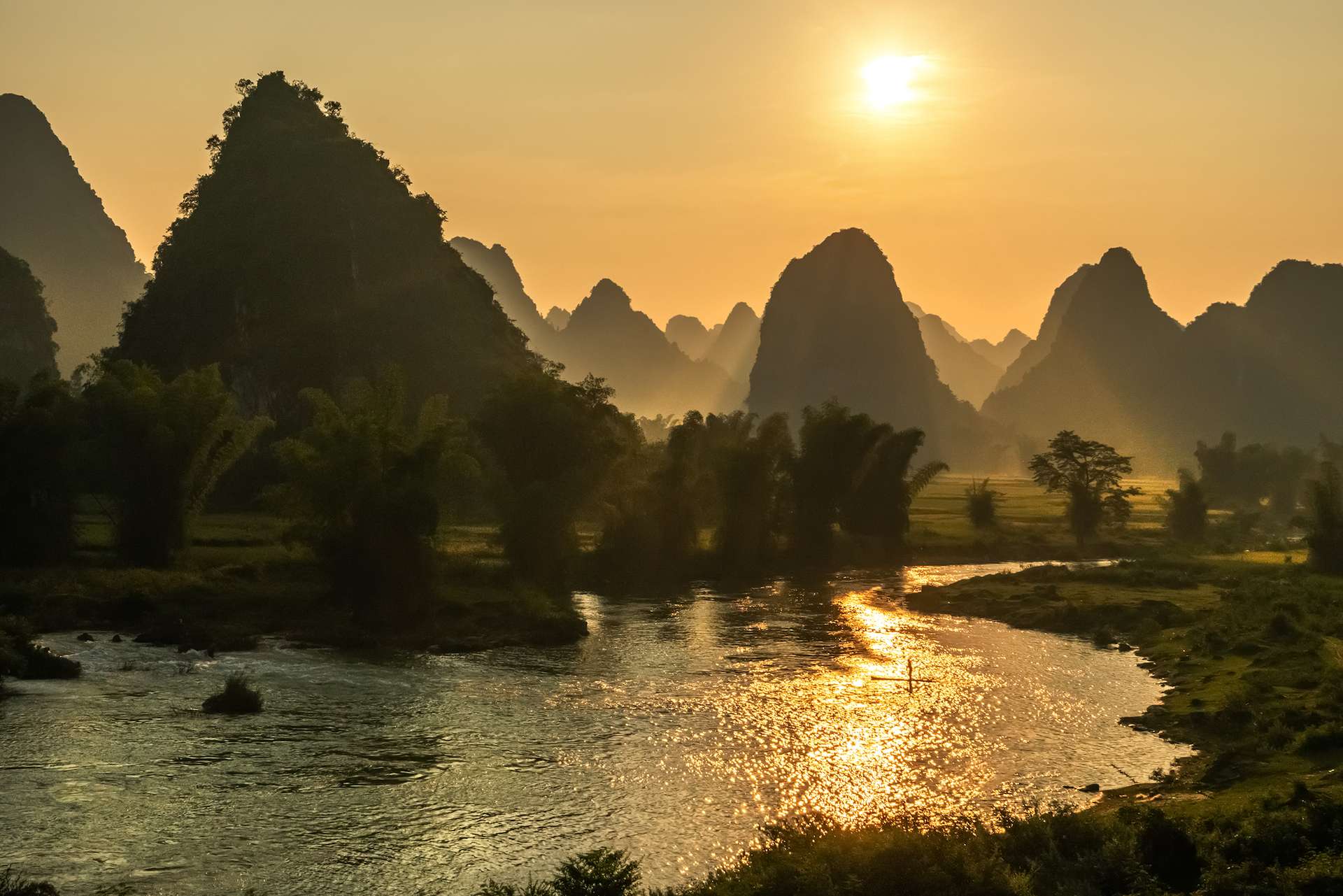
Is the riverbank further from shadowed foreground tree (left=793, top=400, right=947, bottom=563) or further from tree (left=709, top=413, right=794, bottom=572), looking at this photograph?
shadowed foreground tree (left=793, top=400, right=947, bottom=563)

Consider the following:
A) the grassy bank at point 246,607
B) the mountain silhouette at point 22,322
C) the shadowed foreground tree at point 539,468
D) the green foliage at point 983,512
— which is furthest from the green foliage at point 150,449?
the mountain silhouette at point 22,322

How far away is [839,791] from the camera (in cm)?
2634

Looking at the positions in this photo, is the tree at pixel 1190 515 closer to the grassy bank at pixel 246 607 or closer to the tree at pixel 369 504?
the grassy bank at pixel 246 607

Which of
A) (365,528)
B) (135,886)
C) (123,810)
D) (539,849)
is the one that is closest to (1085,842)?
(539,849)

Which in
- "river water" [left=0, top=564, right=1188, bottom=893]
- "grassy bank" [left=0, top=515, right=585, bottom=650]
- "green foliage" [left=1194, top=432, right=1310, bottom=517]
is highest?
"green foliage" [left=1194, top=432, right=1310, bottom=517]

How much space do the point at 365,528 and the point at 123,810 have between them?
22.5m

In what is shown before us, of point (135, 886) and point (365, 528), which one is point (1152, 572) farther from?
point (135, 886)

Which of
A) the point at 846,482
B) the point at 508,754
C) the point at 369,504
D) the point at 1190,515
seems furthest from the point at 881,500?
the point at 508,754

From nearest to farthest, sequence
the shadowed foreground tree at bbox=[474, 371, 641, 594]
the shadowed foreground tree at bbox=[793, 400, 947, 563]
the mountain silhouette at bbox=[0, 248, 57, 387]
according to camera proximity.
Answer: the shadowed foreground tree at bbox=[474, 371, 641, 594] → the shadowed foreground tree at bbox=[793, 400, 947, 563] → the mountain silhouette at bbox=[0, 248, 57, 387]

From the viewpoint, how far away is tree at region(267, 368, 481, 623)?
45.5 m

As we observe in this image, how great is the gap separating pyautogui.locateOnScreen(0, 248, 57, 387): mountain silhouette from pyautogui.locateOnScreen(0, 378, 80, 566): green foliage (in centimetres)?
12005

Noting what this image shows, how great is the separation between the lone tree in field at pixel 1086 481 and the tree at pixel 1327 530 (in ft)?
76.9

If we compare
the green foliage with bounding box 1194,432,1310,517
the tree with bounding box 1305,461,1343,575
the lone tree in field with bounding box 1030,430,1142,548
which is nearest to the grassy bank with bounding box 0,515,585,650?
the tree with bounding box 1305,461,1343,575

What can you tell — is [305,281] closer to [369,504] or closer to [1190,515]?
[369,504]
